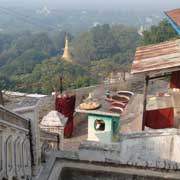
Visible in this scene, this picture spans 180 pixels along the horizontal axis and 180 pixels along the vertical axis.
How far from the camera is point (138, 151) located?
20.0ft

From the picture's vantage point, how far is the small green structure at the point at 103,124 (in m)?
10.3

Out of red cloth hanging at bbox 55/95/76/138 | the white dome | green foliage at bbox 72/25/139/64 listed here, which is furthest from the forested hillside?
the white dome

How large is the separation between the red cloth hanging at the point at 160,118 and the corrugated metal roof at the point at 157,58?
107 centimetres

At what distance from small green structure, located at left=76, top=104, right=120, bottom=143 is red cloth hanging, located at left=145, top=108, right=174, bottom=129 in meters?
2.32

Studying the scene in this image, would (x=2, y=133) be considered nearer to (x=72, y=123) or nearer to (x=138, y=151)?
(x=138, y=151)

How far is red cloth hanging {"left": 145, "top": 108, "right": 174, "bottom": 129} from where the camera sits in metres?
7.62

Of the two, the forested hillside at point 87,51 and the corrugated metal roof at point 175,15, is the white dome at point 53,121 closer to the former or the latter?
the corrugated metal roof at point 175,15

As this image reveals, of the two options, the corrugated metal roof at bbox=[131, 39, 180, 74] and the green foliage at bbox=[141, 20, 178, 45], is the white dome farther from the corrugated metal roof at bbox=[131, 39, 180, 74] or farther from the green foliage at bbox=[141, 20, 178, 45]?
the green foliage at bbox=[141, 20, 178, 45]

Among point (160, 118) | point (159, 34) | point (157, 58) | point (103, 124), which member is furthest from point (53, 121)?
point (159, 34)

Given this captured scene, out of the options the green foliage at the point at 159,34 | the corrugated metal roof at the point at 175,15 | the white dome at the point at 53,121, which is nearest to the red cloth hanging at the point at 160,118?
the corrugated metal roof at the point at 175,15

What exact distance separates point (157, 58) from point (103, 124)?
153 inches

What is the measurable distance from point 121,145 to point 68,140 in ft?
19.8

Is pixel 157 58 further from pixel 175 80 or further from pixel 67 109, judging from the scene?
pixel 67 109

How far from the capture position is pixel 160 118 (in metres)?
7.67
